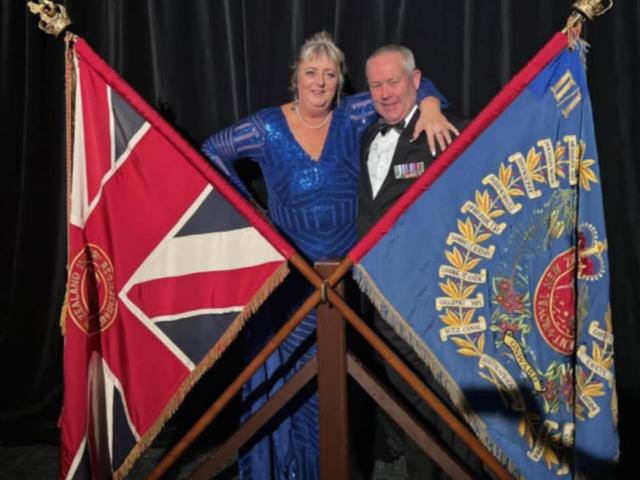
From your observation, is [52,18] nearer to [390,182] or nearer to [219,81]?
[219,81]

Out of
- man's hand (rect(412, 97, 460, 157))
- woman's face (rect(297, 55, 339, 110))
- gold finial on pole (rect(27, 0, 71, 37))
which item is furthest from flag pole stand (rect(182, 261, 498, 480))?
gold finial on pole (rect(27, 0, 71, 37))

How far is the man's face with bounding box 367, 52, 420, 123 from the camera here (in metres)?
2.13

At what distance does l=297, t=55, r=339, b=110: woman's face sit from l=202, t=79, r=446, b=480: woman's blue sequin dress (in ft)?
0.32

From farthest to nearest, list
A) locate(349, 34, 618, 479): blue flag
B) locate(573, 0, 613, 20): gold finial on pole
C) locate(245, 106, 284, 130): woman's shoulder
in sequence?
locate(245, 106, 284, 130): woman's shoulder < locate(349, 34, 618, 479): blue flag < locate(573, 0, 613, 20): gold finial on pole

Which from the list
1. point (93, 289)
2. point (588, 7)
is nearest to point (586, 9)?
point (588, 7)

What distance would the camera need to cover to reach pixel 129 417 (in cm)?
207

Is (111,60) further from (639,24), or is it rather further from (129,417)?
(639,24)

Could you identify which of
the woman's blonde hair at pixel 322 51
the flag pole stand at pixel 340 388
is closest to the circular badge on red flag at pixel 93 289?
the flag pole stand at pixel 340 388

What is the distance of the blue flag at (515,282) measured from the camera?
70.7 inches

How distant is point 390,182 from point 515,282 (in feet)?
1.75

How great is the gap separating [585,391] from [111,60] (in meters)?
2.30

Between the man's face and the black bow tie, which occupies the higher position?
the man's face

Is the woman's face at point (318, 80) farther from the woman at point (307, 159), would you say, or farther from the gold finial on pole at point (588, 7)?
the gold finial on pole at point (588, 7)

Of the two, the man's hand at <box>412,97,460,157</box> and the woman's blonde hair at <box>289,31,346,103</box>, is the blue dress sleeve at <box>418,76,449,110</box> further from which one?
the woman's blonde hair at <box>289,31,346,103</box>
